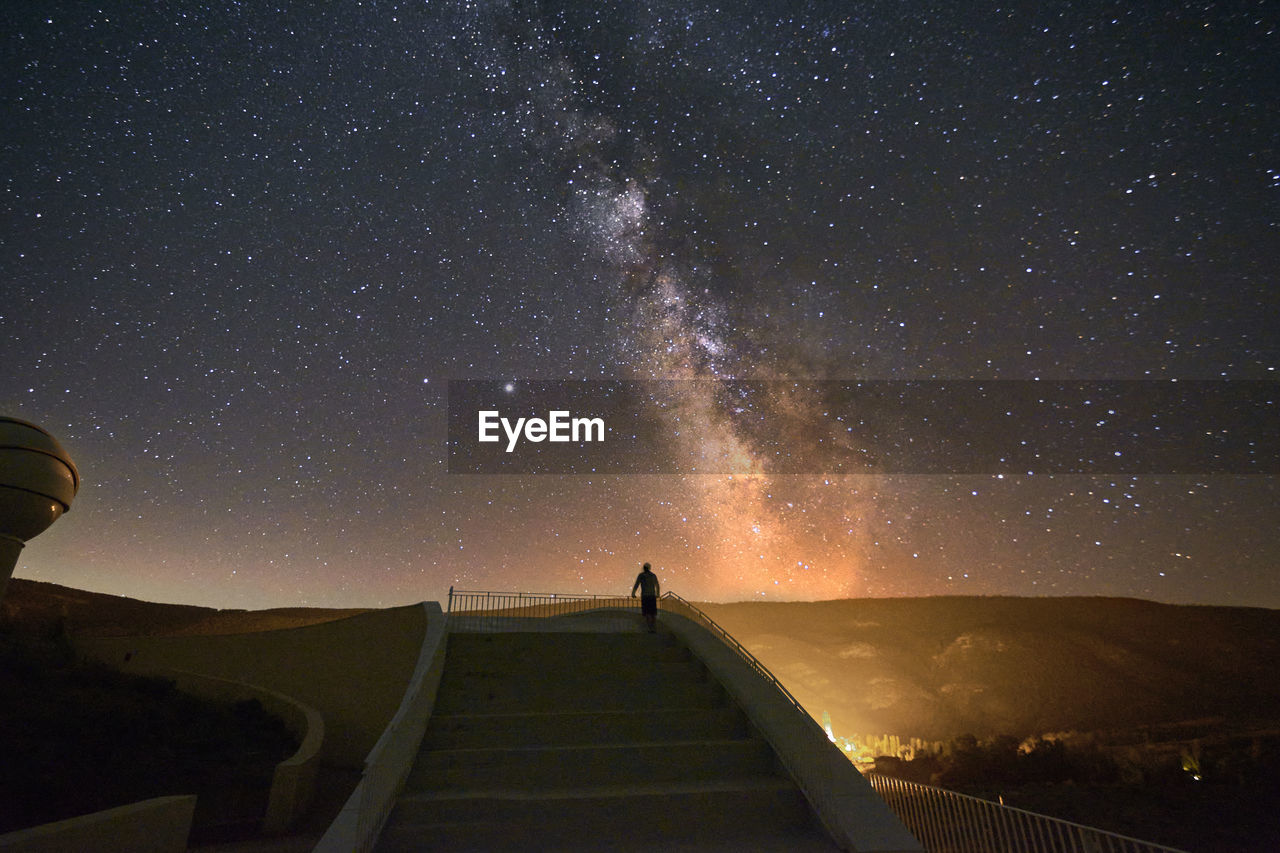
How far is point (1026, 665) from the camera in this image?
Answer: 28906mm

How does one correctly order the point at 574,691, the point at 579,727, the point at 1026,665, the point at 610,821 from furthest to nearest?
the point at 1026,665
the point at 574,691
the point at 579,727
the point at 610,821

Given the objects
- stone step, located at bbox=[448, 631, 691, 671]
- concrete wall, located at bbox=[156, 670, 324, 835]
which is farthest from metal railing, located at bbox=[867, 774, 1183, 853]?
concrete wall, located at bbox=[156, 670, 324, 835]

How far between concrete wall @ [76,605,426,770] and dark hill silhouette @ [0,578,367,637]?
7.83m

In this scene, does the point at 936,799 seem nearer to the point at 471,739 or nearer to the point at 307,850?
the point at 471,739

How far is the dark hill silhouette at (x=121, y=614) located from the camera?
22312 mm

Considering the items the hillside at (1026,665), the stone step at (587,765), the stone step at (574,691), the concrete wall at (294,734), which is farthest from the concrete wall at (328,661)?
the hillside at (1026,665)

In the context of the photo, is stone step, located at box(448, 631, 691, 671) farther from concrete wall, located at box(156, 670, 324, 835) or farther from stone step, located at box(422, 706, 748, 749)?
concrete wall, located at box(156, 670, 324, 835)

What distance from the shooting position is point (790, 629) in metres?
38.2

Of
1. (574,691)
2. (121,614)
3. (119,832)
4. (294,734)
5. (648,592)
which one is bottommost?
(119,832)

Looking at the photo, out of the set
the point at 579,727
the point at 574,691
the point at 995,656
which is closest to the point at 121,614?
the point at 574,691

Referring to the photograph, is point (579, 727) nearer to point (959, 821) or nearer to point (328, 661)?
point (959, 821)

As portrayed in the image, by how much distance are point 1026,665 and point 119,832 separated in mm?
34111

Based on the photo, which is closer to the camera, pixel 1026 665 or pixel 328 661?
pixel 328 661

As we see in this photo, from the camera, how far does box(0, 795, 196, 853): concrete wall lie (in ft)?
15.6
